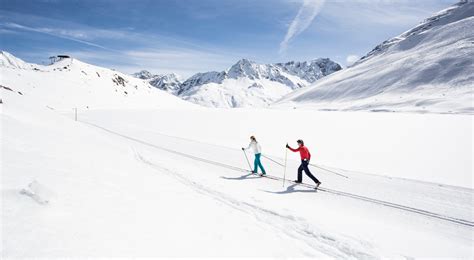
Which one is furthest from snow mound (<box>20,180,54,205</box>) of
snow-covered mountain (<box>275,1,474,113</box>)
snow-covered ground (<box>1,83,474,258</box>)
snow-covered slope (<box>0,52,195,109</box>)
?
snow-covered mountain (<box>275,1,474,113</box>)

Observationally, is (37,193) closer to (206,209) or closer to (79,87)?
(206,209)

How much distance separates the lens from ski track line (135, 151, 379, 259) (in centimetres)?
755

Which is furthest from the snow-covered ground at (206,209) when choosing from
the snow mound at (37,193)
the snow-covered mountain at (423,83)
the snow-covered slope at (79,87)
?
the snow-covered mountain at (423,83)

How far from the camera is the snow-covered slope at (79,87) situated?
73688 mm

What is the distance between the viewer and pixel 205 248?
6.86 meters

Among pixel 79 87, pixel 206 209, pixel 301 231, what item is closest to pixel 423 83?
pixel 79 87

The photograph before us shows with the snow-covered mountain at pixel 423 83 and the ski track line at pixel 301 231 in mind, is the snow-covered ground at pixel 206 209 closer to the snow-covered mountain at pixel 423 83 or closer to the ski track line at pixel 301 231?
the ski track line at pixel 301 231

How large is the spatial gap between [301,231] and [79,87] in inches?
3882

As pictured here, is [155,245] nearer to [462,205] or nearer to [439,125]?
[462,205]

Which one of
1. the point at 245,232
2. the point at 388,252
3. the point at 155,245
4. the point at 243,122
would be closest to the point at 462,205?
the point at 388,252

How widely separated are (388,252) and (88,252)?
7263 millimetres

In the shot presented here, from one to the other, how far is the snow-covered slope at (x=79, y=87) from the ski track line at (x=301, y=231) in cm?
6518

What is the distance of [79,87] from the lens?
298 ft

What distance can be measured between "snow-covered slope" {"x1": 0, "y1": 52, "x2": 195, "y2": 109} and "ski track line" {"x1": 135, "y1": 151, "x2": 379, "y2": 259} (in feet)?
214
